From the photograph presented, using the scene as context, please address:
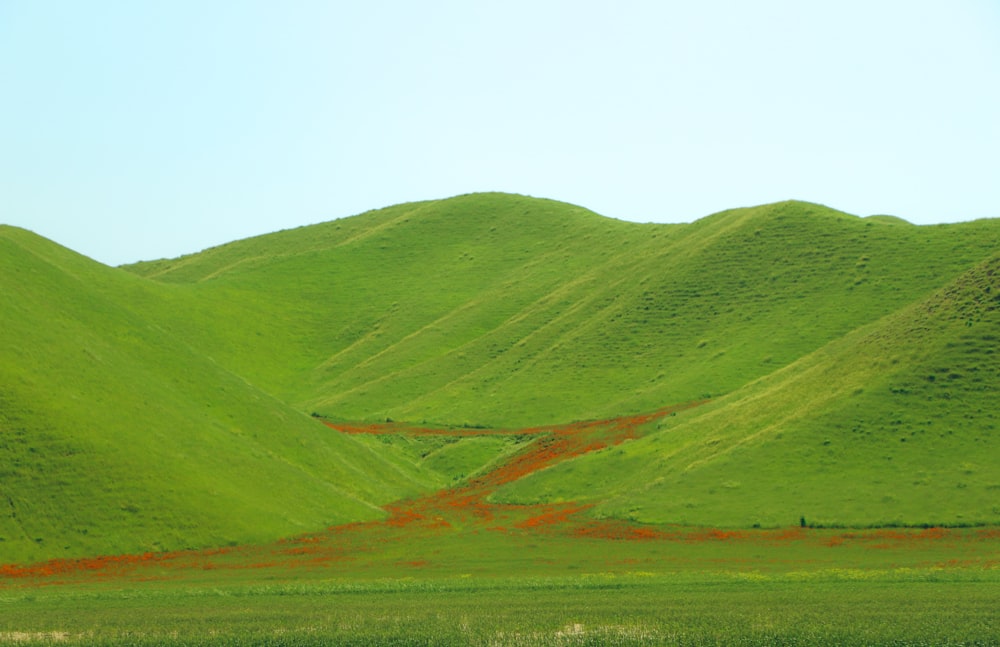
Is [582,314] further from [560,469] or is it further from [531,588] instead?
[531,588]

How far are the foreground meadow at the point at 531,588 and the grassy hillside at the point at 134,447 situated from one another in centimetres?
293

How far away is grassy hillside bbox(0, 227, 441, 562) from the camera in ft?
183

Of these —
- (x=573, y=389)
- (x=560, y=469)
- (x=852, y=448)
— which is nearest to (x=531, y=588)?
(x=852, y=448)

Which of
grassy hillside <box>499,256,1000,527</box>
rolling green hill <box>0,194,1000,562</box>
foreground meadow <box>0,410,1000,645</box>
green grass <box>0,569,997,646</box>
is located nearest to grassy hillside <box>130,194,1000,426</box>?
rolling green hill <box>0,194,1000,562</box>

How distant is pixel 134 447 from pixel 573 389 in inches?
2598

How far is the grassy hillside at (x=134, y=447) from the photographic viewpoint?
183 ft

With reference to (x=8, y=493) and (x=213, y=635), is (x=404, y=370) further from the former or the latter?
(x=213, y=635)

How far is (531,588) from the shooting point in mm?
42438

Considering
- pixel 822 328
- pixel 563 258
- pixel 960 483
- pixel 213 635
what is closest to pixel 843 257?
pixel 822 328

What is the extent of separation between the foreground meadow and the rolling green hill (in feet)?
14.4

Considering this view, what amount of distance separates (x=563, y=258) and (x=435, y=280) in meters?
24.7

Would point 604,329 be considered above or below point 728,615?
above

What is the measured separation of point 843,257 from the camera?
443 ft

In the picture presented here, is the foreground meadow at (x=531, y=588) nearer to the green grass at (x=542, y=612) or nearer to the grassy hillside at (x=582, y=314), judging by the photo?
the green grass at (x=542, y=612)
